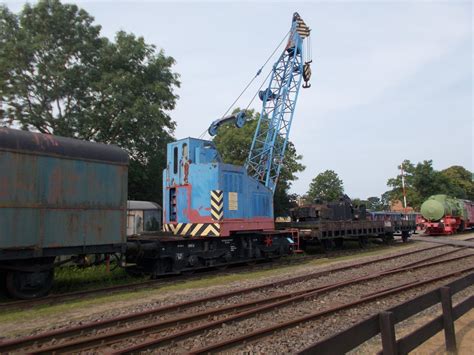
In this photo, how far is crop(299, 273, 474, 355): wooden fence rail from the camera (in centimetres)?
316

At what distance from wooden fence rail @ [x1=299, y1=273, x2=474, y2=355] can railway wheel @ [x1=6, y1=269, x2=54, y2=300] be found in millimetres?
7428

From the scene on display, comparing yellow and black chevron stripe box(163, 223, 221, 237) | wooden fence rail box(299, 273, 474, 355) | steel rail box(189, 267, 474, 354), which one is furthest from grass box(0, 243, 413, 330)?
wooden fence rail box(299, 273, 474, 355)

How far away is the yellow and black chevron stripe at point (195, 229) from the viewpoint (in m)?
12.6

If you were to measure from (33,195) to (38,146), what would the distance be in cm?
106

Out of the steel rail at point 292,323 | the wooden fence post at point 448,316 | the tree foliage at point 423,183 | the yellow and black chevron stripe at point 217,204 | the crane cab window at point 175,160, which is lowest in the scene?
the steel rail at point 292,323

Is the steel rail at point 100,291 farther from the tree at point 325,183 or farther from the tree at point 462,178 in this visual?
the tree at point 462,178

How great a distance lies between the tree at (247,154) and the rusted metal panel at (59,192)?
21.2m

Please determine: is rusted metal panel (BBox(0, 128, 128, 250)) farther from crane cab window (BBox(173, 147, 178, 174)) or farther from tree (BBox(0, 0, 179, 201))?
tree (BBox(0, 0, 179, 201))

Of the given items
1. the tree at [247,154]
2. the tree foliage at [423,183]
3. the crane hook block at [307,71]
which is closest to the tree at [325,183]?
the tree foliage at [423,183]

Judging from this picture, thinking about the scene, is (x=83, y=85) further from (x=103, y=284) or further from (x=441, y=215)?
(x=441, y=215)

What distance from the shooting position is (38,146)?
28.1 feet

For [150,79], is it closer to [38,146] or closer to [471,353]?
[38,146]

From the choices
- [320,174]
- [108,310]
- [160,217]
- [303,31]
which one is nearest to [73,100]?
[160,217]

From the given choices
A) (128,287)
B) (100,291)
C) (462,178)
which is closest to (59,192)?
(100,291)
